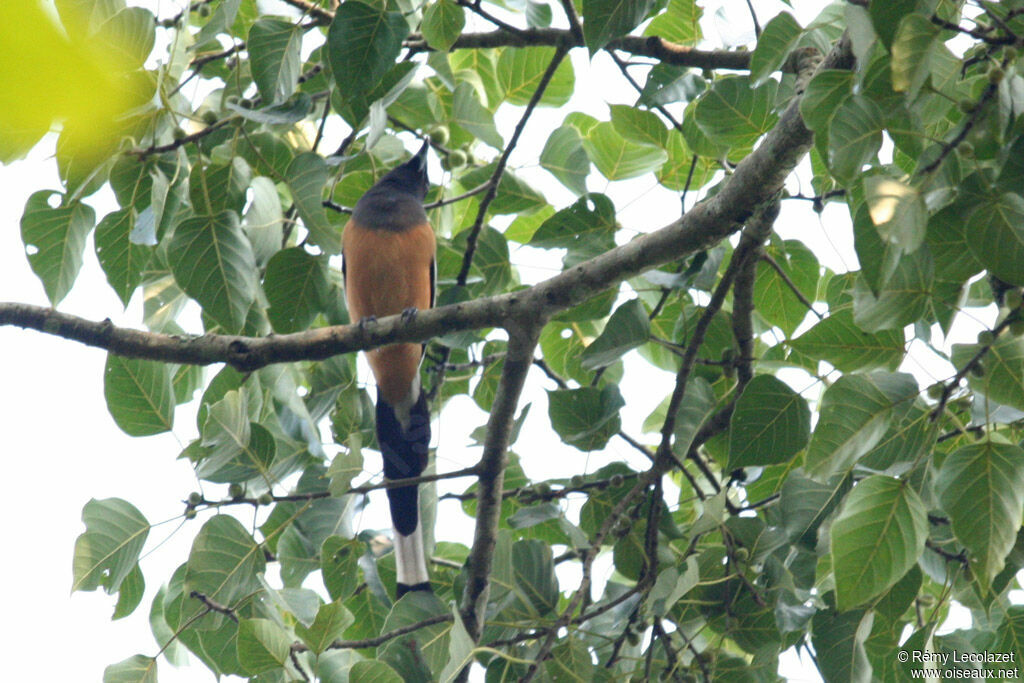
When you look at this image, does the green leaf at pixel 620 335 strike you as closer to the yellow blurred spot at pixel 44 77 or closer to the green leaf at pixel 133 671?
the green leaf at pixel 133 671

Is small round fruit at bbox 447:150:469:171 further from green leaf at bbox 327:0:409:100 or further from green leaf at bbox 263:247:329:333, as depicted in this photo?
green leaf at bbox 327:0:409:100

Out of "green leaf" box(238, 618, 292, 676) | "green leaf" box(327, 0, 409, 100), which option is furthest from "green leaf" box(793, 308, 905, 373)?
"green leaf" box(238, 618, 292, 676)

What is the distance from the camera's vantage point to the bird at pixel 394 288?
13.5 ft

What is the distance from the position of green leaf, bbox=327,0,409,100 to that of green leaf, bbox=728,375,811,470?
141 centimetres

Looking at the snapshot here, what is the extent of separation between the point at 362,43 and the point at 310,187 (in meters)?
0.63

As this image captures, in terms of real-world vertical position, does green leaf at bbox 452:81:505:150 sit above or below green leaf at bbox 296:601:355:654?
above

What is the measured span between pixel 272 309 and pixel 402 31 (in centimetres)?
123

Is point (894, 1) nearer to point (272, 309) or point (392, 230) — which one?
point (272, 309)

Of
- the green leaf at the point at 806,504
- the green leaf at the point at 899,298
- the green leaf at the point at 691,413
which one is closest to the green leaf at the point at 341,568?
the green leaf at the point at 691,413

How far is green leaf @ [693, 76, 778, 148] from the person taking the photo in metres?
2.95

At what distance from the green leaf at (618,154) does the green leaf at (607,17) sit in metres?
1.41

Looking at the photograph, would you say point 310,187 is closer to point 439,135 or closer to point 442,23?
point 442,23

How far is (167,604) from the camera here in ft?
9.98

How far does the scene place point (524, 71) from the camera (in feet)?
12.8
